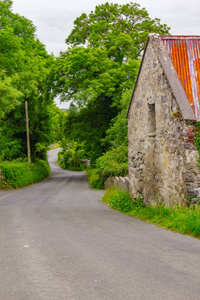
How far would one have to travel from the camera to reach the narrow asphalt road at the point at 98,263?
4230 millimetres

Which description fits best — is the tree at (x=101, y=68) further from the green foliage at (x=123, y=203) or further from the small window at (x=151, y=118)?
the small window at (x=151, y=118)

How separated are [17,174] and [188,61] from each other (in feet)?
73.7

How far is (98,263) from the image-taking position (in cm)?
550

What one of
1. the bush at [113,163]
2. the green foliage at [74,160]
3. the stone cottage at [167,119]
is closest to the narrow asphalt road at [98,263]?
the stone cottage at [167,119]

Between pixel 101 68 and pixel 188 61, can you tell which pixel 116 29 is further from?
pixel 188 61

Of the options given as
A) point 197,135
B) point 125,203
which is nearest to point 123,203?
point 125,203

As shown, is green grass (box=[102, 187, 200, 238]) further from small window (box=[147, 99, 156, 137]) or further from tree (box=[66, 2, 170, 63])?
tree (box=[66, 2, 170, 63])

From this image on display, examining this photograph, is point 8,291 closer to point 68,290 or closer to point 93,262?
point 68,290

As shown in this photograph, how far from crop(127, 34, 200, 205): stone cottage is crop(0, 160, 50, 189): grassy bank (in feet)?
58.4

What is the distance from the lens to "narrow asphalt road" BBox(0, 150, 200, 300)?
13.9 ft

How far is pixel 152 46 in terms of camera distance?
11562mm

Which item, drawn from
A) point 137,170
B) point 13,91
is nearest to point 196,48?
point 137,170

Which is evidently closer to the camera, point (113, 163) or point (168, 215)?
point (168, 215)

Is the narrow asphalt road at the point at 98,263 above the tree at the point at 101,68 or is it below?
below
